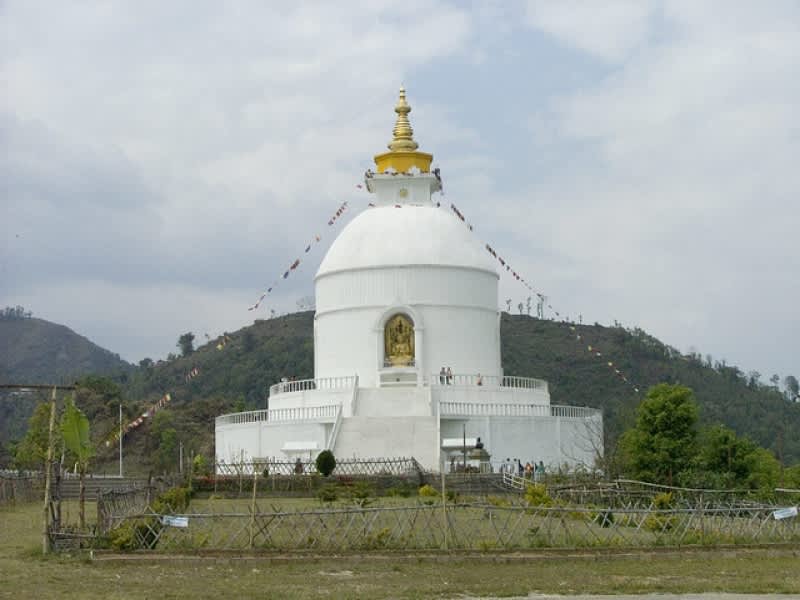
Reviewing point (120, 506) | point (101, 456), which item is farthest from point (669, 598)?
point (101, 456)

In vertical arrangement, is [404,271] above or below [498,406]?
above

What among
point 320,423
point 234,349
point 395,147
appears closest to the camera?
point 320,423

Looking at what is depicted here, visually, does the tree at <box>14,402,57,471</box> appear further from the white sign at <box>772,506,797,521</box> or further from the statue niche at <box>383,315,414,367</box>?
the white sign at <box>772,506,797,521</box>

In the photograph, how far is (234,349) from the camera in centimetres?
8131

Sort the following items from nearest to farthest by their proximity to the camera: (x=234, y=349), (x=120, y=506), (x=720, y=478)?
(x=120, y=506)
(x=720, y=478)
(x=234, y=349)

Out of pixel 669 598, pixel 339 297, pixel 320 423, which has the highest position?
pixel 339 297

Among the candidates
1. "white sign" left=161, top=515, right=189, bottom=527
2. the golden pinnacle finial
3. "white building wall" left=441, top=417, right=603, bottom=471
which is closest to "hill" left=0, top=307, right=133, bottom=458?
the golden pinnacle finial

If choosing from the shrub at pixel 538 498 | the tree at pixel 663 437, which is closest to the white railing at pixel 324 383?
the tree at pixel 663 437

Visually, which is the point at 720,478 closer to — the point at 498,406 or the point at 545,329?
the point at 498,406

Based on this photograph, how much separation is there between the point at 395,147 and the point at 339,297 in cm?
550

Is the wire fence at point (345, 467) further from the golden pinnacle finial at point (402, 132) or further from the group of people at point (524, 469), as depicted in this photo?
the golden pinnacle finial at point (402, 132)

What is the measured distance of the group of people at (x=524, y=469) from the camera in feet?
103

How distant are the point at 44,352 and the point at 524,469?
11291 cm

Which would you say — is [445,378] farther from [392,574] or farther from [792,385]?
[792,385]
